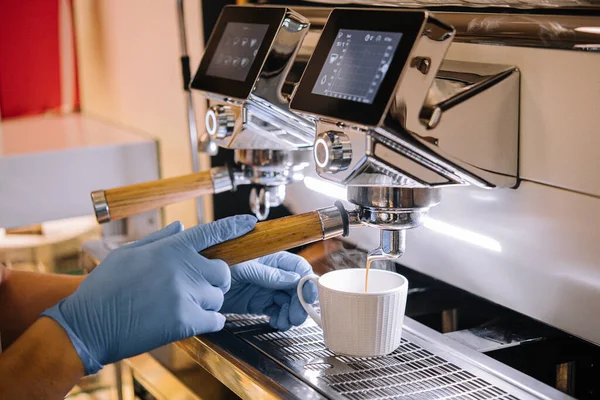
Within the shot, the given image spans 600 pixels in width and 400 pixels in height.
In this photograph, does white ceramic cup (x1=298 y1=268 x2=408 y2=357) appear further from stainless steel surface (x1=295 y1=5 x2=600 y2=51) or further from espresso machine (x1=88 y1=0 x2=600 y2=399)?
stainless steel surface (x1=295 y1=5 x2=600 y2=51)

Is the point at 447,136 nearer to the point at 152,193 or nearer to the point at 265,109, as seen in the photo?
the point at 265,109

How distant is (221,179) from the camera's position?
1133 mm

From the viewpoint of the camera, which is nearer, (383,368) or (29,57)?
(383,368)

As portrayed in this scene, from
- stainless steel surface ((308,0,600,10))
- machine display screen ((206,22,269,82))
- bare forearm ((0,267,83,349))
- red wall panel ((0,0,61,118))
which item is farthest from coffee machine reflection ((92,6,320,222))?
red wall panel ((0,0,61,118))

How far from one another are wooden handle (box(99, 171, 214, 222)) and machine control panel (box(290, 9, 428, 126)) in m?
0.29

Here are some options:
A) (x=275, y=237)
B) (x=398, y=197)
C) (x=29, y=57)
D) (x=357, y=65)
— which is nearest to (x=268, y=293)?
(x=275, y=237)

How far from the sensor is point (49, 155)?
1.73m

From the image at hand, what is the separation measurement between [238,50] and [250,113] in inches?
3.6

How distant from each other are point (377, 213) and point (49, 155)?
3.45ft

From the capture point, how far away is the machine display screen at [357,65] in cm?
77

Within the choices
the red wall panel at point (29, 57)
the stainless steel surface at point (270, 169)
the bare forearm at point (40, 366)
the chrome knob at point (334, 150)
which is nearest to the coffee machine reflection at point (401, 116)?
the chrome knob at point (334, 150)

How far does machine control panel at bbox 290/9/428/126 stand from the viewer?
2.48ft

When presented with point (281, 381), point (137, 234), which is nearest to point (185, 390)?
point (281, 381)

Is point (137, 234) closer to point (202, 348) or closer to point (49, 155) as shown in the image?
point (49, 155)
